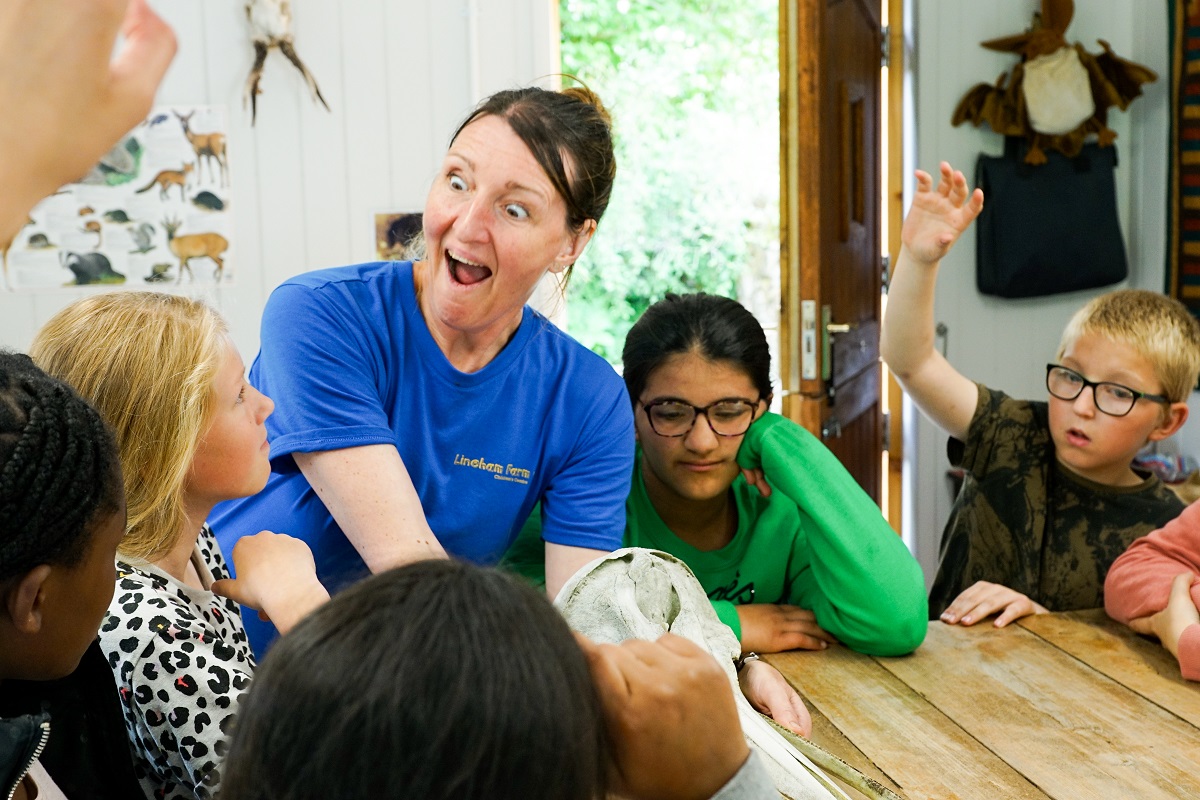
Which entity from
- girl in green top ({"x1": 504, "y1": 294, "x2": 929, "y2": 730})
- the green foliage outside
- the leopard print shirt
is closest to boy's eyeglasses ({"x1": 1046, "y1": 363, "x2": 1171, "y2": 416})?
girl in green top ({"x1": 504, "y1": 294, "x2": 929, "y2": 730})

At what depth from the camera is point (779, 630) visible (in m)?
1.75

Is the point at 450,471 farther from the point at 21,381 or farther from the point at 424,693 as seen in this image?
the point at 424,693

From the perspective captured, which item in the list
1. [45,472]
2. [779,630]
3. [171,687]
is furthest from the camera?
[779,630]

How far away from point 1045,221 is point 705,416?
239 centimetres

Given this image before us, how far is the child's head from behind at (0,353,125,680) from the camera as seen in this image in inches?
31.9

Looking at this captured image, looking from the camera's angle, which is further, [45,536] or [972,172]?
[972,172]

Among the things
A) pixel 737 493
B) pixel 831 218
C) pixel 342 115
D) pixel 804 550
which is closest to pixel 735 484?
pixel 737 493

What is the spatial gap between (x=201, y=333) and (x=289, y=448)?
308mm

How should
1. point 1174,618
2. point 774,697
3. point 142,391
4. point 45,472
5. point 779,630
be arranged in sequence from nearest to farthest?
1. point 45,472
2. point 142,391
3. point 774,697
4. point 1174,618
5. point 779,630

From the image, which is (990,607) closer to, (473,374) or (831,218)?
(473,374)

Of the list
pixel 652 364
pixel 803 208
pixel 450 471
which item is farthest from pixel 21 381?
pixel 803 208

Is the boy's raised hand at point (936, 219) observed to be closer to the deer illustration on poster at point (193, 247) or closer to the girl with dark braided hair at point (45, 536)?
the girl with dark braided hair at point (45, 536)

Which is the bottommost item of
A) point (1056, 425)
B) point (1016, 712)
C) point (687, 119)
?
point (1016, 712)

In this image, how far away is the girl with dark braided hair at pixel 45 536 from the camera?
800 millimetres
